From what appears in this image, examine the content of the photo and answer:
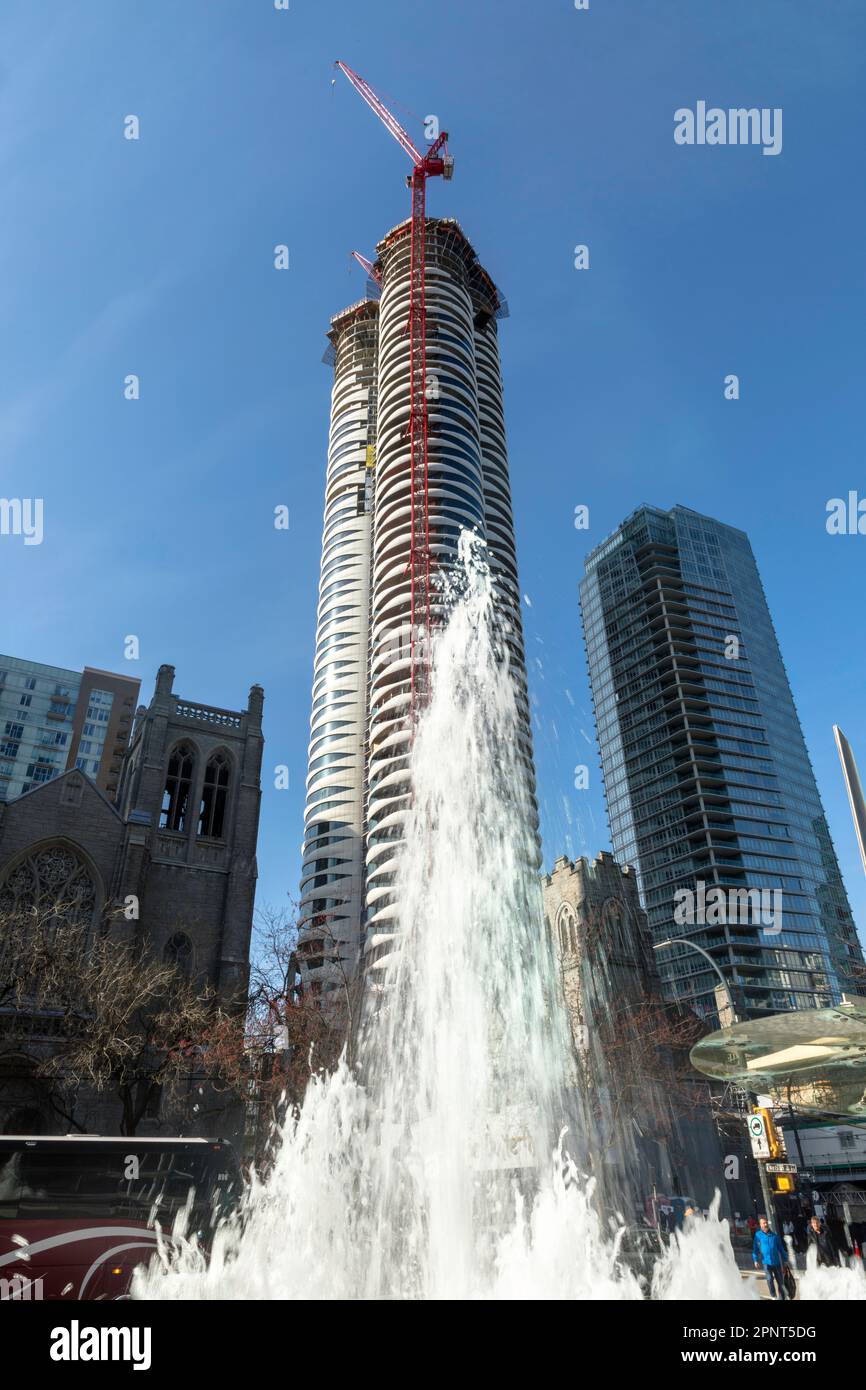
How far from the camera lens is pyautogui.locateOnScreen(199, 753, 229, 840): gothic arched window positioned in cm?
4706

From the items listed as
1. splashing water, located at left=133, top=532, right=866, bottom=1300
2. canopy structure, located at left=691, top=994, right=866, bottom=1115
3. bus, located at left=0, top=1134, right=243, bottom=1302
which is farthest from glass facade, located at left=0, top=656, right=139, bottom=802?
canopy structure, located at left=691, top=994, right=866, bottom=1115

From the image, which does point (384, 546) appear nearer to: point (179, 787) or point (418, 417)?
point (418, 417)

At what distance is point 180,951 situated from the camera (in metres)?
41.7

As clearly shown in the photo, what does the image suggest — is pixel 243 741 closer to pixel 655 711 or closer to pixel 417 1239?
pixel 417 1239

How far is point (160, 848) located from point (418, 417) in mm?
57755

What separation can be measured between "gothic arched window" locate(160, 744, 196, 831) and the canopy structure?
3342 centimetres

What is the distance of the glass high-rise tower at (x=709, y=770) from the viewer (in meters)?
105

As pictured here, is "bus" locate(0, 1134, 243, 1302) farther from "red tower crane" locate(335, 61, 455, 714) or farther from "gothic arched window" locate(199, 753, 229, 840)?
"red tower crane" locate(335, 61, 455, 714)

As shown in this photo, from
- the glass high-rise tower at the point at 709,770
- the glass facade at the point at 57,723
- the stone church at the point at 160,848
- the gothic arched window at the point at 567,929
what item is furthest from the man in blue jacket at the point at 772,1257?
the glass facade at the point at 57,723

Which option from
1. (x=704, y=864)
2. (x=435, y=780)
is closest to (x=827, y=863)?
(x=704, y=864)

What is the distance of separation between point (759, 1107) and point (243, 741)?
128 feet

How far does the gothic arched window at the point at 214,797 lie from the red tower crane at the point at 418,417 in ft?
81.8

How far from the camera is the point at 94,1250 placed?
14.5 m

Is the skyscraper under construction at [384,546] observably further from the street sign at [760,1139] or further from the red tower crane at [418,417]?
the street sign at [760,1139]
